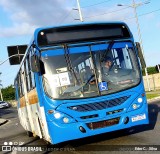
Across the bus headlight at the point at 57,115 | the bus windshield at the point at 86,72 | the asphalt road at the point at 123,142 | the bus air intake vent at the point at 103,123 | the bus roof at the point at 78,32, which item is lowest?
the asphalt road at the point at 123,142

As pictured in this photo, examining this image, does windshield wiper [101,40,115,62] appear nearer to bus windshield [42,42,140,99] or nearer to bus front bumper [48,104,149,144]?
bus windshield [42,42,140,99]

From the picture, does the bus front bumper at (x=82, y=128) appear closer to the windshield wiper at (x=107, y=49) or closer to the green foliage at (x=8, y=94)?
the windshield wiper at (x=107, y=49)

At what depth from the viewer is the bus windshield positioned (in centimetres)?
927

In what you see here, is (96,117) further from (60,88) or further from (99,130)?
(60,88)

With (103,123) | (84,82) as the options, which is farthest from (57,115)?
(103,123)

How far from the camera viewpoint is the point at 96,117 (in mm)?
9195

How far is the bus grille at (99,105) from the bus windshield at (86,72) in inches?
8.8

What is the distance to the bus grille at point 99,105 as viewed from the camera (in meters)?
9.13

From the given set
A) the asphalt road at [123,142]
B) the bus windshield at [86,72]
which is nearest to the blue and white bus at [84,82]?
the bus windshield at [86,72]

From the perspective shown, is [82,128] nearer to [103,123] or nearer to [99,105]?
[103,123]

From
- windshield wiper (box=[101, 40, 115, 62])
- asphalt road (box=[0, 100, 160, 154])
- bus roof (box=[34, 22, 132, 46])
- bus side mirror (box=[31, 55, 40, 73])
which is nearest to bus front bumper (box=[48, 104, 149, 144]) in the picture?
asphalt road (box=[0, 100, 160, 154])

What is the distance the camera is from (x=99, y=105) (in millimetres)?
9281

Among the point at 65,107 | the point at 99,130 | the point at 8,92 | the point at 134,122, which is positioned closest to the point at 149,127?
the point at 134,122

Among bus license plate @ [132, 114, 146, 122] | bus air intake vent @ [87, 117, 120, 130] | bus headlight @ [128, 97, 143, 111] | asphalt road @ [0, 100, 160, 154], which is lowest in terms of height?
asphalt road @ [0, 100, 160, 154]
